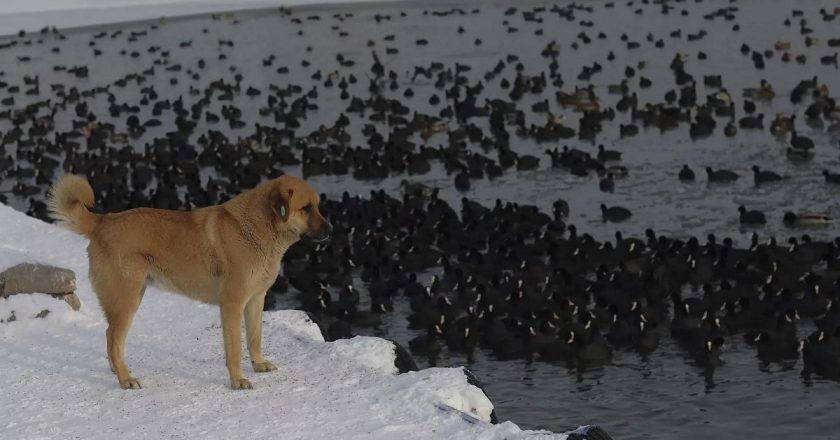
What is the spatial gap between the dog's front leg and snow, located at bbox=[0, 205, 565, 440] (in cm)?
12

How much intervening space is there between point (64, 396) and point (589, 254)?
12.9 meters

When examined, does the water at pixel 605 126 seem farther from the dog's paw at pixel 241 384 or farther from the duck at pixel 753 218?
the dog's paw at pixel 241 384

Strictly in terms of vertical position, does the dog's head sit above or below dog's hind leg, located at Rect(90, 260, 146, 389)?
above

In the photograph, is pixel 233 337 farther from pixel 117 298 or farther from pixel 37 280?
pixel 37 280

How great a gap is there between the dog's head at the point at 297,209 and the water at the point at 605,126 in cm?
540

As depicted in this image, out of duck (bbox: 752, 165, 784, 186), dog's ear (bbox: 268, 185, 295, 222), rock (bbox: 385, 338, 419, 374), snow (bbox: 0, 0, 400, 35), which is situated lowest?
rock (bbox: 385, 338, 419, 374)

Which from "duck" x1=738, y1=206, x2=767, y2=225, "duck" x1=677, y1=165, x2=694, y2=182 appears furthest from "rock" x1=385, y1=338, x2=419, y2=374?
"duck" x1=677, y1=165, x2=694, y2=182

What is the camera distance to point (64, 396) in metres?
10.7

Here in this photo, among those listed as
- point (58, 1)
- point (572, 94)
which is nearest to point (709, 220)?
point (572, 94)

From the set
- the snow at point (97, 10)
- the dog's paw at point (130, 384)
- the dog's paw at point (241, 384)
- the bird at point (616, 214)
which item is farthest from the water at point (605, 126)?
the dog's paw at point (130, 384)

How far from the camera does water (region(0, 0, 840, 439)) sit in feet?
51.0

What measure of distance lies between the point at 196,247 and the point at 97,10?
6989cm

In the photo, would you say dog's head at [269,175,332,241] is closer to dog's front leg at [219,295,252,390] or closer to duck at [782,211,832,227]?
dog's front leg at [219,295,252,390]

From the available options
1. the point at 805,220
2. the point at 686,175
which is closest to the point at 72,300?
the point at 805,220
